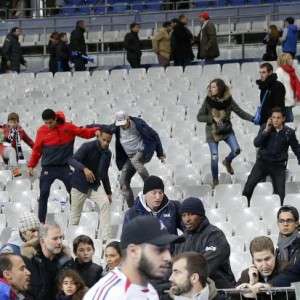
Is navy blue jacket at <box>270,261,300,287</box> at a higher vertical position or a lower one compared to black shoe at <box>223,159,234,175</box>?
higher

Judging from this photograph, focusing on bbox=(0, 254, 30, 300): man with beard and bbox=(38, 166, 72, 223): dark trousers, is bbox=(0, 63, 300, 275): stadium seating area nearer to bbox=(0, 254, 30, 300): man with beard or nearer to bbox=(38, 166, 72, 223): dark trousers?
bbox=(38, 166, 72, 223): dark trousers

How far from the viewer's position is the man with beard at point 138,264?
5309 millimetres

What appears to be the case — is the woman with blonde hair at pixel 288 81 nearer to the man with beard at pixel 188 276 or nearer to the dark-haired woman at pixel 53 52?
the man with beard at pixel 188 276

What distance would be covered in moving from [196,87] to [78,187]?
776 cm

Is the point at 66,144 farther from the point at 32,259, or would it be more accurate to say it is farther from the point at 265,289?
the point at 265,289

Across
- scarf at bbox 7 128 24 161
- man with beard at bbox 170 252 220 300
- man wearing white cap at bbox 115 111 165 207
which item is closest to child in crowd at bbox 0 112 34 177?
scarf at bbox 7 128 24 161

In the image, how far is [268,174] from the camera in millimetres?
13117

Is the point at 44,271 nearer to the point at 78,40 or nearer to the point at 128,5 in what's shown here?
the point at 78,40

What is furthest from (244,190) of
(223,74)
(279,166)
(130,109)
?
(223,74)

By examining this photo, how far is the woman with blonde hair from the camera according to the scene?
1492cm

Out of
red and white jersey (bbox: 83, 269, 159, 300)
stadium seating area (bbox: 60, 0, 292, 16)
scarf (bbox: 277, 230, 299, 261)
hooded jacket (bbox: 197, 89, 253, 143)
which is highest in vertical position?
red and white jersey (bbox: 83, 269, 159, 300)

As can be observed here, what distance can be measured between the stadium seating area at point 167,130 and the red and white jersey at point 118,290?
526 cm

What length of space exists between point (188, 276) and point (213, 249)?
168 centimetres

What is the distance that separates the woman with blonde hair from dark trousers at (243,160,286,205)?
6.66 ft
